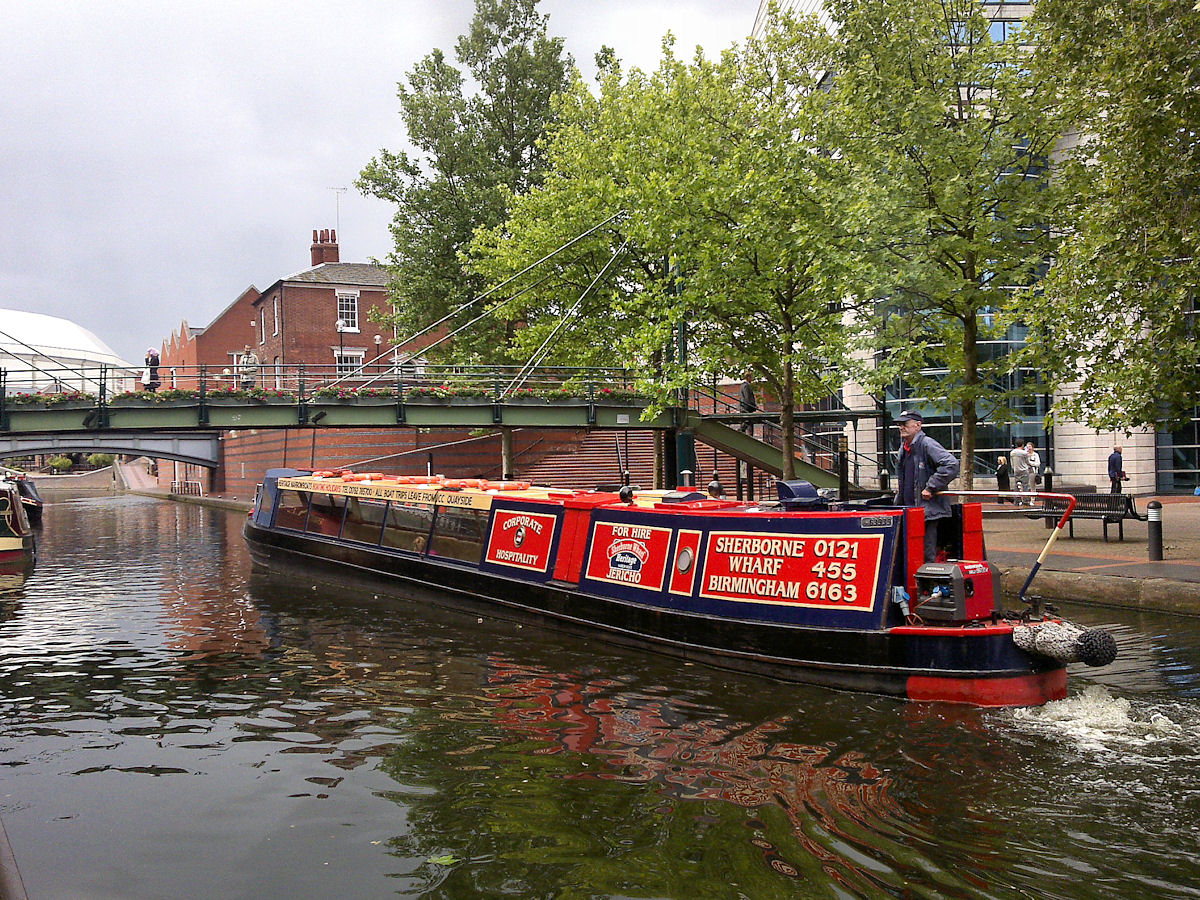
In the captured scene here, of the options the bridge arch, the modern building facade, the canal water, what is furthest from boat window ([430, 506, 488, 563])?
the bridge arch

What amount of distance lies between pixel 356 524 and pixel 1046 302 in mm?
12397

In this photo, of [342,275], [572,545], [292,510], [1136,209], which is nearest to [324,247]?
[342,275]

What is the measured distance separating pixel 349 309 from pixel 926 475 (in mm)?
44675

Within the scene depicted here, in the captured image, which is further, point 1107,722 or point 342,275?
point 342,275

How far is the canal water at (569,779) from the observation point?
A: 5324mm

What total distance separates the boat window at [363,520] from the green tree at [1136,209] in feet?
37.5

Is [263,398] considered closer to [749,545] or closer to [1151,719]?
[749,545]

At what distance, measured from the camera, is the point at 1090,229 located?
13312 millimetres

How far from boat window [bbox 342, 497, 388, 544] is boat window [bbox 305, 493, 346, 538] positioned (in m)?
0.29

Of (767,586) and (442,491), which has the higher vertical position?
(442,491)

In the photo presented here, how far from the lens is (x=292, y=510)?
19.1 meters

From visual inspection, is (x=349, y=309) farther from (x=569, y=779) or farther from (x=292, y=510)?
(x=569, y=779)

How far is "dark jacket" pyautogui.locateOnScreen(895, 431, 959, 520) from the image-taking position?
8945 mm

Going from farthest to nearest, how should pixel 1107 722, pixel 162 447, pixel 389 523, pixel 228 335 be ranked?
pixel 228 335 → pixel 162 447 → pixel 389 523 → pixel 1107 722
